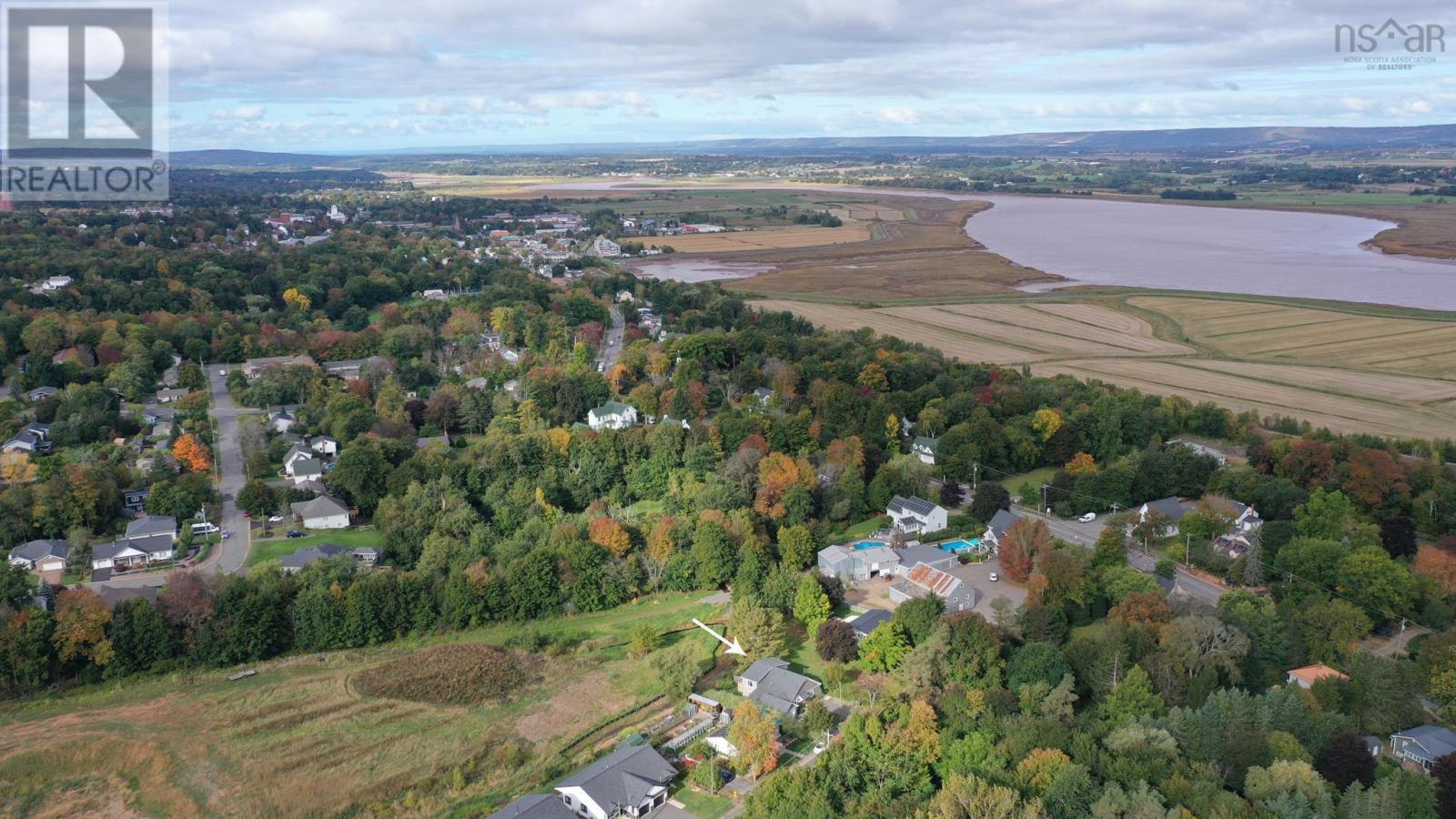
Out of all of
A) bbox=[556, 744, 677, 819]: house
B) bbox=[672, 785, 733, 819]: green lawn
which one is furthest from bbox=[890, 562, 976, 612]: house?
bbox=[556, 744, 677, 819]: house

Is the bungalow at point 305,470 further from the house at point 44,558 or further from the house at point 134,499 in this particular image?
the house at point 44,558

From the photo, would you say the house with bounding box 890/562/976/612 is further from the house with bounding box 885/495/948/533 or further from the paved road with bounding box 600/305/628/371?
the paved road with bounding box 600/305/628/371

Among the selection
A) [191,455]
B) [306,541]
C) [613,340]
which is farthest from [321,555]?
[613,340]

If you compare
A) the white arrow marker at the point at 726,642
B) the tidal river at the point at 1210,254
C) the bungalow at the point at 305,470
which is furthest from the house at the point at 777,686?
the tidal river at the point at 1210,254

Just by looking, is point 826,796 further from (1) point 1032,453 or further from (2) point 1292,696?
(1) point 1032,453

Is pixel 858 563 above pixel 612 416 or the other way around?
the other way around

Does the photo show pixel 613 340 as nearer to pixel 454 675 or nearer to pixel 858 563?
pixel 858 563
